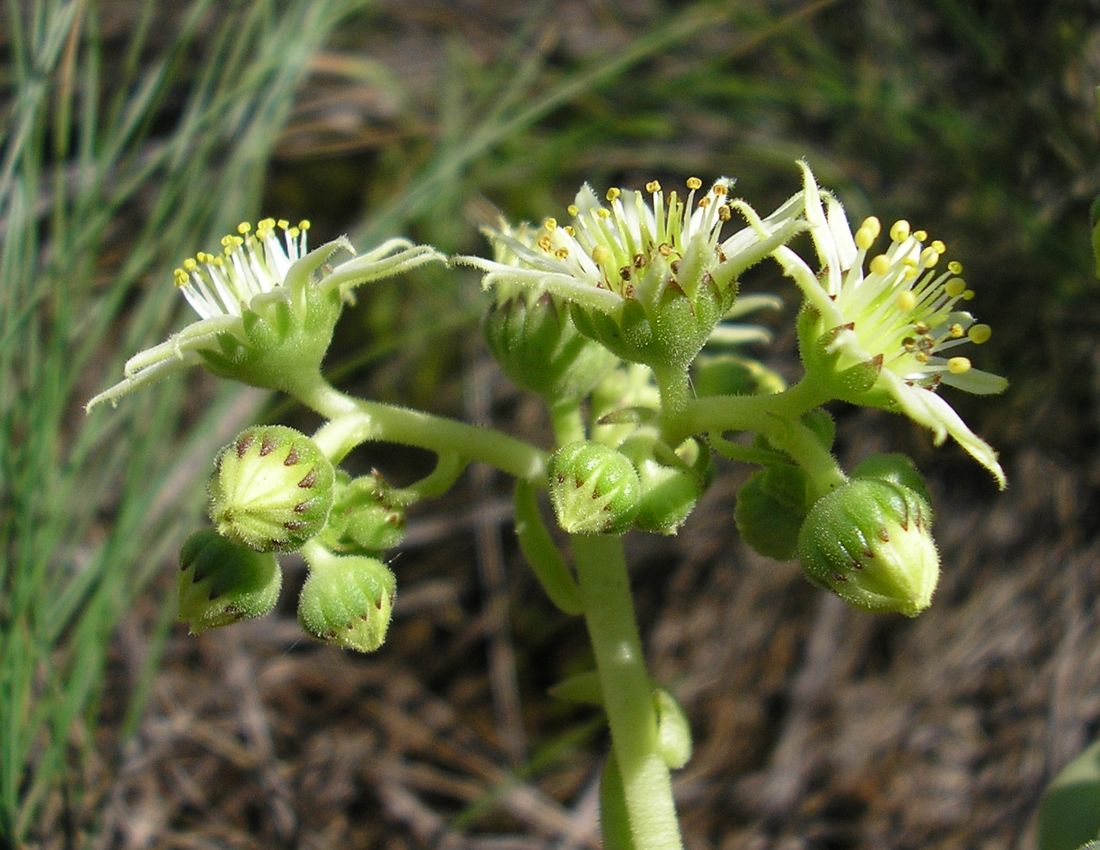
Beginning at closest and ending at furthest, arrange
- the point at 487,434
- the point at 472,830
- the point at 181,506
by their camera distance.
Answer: the point at 487,434
the point at 181,506
the point at 472,830

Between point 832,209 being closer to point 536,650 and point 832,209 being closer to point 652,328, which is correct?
point 652,328

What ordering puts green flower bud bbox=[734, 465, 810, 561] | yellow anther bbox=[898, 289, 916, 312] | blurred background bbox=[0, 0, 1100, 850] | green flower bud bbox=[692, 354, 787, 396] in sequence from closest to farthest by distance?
yellow anther bbox=[898, 289, 916, 312] → green flower bud bbox=[734, 465, 810, 561] → green flower bud bbox=[692, 354, 787, 396] → blurred background bbox=[0, 0, 1100, 850]

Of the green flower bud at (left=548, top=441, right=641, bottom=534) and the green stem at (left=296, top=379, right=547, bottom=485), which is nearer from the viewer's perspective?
the green flower bud at (left=548, top=441, right=641, bottom=534)

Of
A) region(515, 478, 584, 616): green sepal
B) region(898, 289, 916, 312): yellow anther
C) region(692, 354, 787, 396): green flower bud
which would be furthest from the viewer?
region(692, 354, 787, 396): green flower bud

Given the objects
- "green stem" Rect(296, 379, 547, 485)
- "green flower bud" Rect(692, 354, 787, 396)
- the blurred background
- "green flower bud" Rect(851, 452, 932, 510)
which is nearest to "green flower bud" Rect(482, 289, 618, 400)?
"green stem" Rect(296, 379, 547, 485)

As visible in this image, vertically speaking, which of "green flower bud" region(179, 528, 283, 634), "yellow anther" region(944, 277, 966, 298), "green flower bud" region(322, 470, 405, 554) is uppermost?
"yellow anther" region(944, 277, 966, 298)

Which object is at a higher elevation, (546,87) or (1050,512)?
(546,87)

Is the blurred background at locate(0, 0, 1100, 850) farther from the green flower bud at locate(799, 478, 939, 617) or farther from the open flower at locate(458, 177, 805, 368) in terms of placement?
the green flower bud at locate(799, 478, 939, 617)

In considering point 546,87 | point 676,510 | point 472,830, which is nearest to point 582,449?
point 676,510
